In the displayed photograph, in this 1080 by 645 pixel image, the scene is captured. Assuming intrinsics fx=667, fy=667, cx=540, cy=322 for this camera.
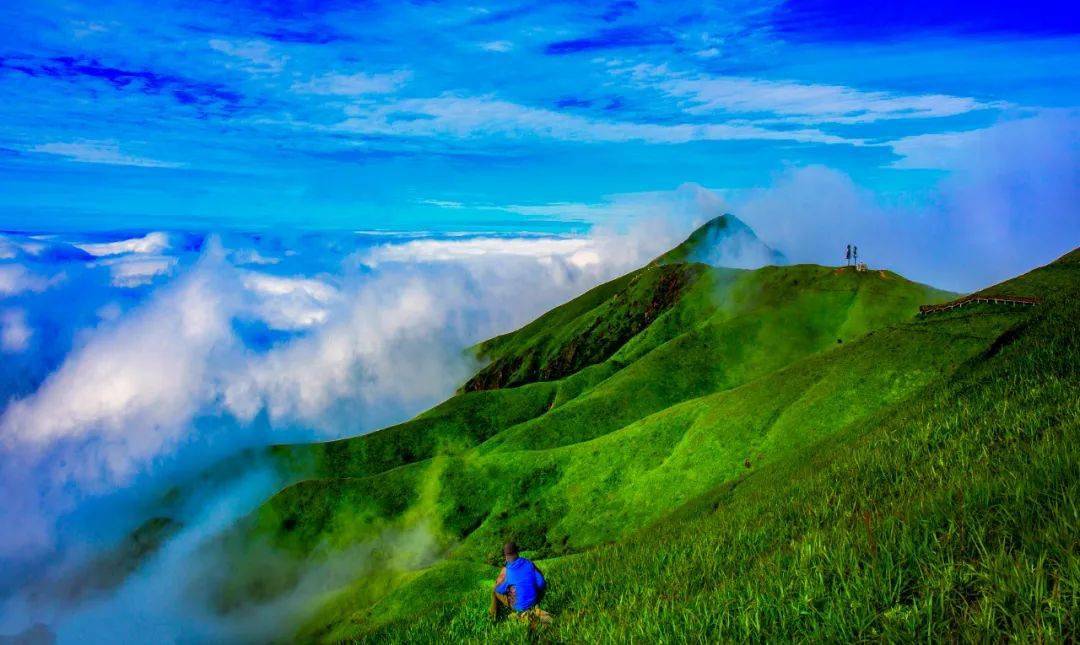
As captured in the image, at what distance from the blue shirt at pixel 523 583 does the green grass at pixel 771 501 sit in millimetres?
702

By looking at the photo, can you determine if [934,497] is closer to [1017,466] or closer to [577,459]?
[1017,466]

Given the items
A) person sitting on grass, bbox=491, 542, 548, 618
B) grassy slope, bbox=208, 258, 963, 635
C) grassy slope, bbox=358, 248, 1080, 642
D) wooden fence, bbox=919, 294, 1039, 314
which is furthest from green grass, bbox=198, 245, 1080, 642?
wooden fence, bbox=919, 294, 1039, 314

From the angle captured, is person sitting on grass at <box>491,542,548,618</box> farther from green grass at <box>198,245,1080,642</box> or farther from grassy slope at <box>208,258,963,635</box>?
grassy slope at <box>208,258,963,635</box>

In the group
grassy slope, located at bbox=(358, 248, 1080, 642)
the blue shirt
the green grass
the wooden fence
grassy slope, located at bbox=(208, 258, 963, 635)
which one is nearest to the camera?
grassy slope, located at bbox=(358, 248, 1080, 642)

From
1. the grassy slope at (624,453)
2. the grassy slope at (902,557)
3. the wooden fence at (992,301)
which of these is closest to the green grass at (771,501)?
the grassy slope at (902,557)

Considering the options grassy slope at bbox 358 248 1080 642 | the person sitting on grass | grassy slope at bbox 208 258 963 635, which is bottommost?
grassy slope at bbox 208 258 963 635

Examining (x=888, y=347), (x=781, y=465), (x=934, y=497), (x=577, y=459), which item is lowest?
(x=577, y=459)

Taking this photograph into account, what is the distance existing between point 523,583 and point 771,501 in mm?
15042

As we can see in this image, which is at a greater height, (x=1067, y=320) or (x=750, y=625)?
(x=1067, y=320)

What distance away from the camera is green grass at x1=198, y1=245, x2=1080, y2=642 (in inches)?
462

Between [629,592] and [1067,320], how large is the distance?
25.4 m

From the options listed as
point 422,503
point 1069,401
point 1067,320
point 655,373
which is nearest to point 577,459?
point 422,503

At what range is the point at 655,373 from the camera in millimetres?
183125

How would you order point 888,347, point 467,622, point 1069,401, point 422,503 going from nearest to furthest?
point 1069,401, point 467,622, point 888,347, point 422,503
